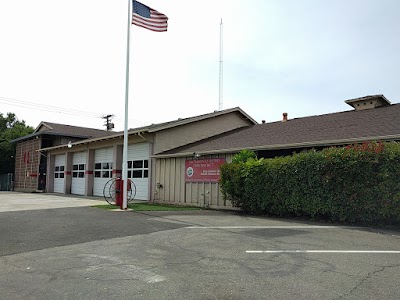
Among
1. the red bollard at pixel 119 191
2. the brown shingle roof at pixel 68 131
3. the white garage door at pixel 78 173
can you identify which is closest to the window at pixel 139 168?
the red bollard at pixel 119 191

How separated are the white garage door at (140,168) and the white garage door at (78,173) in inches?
299

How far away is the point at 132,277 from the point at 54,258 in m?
2.00

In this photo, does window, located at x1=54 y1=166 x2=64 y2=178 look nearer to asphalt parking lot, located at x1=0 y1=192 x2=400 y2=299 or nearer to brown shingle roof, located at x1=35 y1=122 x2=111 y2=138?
brown shingle roof, located at x1=35 y1=122 x2=111 y2=138

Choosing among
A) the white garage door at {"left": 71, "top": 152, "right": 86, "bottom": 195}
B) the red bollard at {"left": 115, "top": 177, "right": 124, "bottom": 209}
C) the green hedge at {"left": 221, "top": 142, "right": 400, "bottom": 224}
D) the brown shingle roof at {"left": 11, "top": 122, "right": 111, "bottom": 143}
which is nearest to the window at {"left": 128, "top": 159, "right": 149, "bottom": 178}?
the red bollard at {"left": 115, "top": 177, "right": 124, "bottom": 209}

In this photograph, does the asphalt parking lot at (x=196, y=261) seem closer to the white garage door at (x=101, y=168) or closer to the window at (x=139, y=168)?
the window at (x=139, y=168)

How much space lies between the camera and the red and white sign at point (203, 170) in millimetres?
15922

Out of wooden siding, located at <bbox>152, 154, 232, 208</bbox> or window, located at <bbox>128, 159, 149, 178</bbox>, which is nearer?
wooden siding, located at <bbox>152, 154, 232, 208</bbox>

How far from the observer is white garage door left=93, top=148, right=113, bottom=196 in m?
24.0

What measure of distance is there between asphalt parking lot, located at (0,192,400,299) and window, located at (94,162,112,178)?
1402 cm

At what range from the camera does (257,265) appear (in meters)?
5.61

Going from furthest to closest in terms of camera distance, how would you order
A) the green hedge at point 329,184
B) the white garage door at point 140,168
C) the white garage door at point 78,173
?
the white garage door at point 78,173 → the white garage door at point 140,168 → the green hedge at point 329,184

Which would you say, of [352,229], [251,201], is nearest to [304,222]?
[352,229]

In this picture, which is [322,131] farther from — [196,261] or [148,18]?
[196,261]

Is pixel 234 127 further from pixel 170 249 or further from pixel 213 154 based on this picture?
pixel 170 249
